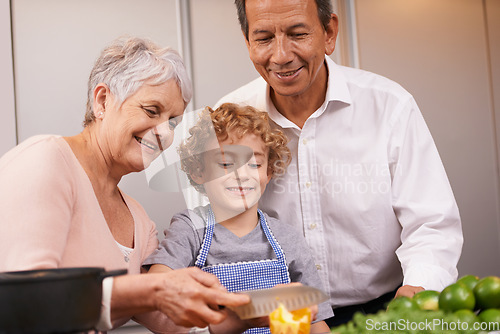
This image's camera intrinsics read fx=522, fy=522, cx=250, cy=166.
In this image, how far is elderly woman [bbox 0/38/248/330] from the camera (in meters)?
0.73

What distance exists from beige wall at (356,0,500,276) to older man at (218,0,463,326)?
73 centimetres

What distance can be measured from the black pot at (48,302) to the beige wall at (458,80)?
65.8 inches

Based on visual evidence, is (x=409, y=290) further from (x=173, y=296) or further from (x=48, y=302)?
(x=48, y=302)

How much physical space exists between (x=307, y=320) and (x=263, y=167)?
23.5 inches

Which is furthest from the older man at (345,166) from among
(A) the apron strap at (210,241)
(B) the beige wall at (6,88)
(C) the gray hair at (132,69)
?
(B) the beige wall at (6,88)

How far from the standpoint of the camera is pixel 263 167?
49.6 inches

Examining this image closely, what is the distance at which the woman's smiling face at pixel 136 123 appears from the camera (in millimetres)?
1040

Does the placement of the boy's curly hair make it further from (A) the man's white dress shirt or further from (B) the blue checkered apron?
(B) the blue checkered apron

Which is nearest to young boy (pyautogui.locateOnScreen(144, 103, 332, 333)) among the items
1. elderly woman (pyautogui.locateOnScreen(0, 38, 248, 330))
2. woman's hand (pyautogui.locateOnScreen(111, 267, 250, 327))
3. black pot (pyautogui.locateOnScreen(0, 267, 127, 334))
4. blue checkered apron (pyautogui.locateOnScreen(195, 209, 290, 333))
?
blue checkered apron (pyautogui.locateOnScreen(195, 209, 290, 333))

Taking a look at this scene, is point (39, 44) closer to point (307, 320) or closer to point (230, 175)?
point (230, 175)

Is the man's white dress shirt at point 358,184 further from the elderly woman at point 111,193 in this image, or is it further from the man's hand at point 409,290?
the elderly woman at point 111,193

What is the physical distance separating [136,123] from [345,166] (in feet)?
1.85

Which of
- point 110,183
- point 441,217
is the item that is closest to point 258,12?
point 110,183

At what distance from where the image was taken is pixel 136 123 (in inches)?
40.9
